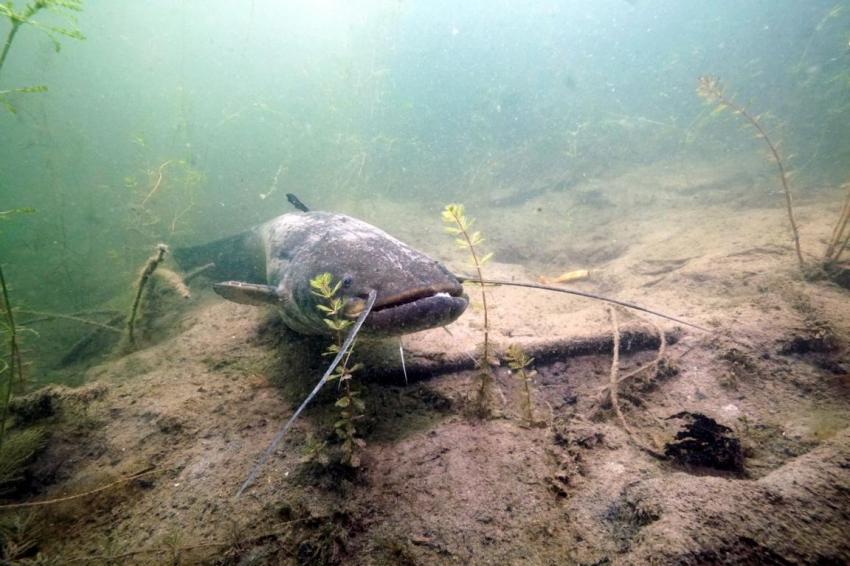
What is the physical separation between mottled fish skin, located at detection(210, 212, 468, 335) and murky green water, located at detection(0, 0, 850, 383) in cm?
184

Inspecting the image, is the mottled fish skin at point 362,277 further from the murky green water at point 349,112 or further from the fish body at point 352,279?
the murky green water at point 349,112

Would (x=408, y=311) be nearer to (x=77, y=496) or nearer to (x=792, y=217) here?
(x=77, y=496)

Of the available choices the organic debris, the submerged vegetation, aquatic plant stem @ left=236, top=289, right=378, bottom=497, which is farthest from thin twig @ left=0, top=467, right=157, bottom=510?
the submerged vegetation

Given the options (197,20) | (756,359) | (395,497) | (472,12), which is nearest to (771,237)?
(756,359)

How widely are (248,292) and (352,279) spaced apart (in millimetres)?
1099

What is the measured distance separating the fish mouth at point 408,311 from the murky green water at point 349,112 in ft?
8.06

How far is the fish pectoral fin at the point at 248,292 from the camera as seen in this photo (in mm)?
2854

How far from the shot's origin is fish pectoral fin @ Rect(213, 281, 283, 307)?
2.85m

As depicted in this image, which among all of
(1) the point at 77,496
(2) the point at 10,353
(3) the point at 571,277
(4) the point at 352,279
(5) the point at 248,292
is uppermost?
(4) the point at 352,279

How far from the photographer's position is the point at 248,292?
2.87 m

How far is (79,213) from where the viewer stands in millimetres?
14680

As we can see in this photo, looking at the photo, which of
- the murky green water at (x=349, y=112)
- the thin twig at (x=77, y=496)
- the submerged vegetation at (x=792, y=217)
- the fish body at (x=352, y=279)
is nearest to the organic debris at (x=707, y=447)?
the fish body at (x=352, y=279)

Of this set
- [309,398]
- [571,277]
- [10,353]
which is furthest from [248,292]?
[571,277]

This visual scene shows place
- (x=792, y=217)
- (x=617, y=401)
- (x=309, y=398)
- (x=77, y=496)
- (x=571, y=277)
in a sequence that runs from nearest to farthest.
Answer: (x=309, y=398)
(x=77, y=496)
(x=617, y=401)
(x=792, y=217)
(x=571, y=277)
